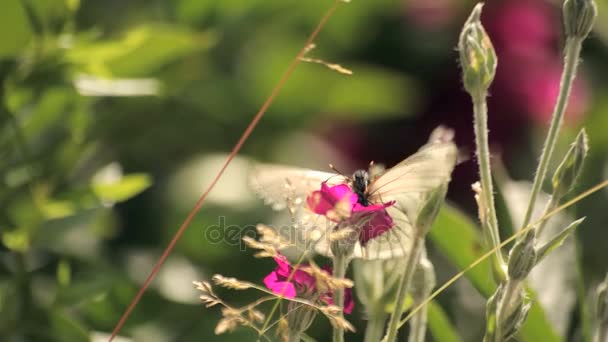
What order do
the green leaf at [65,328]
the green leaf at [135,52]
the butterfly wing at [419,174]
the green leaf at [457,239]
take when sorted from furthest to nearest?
the green leaf at [135,52] < the green leaf at [65,328] < the green leaf at [457,239] < the butterfly wing at [419,174]

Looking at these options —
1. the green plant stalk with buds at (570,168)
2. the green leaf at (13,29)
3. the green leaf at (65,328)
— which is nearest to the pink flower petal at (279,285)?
the green plant stalk with buds at (570,168)

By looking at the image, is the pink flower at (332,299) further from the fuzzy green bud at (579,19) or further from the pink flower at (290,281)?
the fuzzy green bud at (579,19)

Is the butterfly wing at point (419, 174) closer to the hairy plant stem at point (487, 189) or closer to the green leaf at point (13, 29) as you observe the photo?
the hairy plant stem at point (487, 189)

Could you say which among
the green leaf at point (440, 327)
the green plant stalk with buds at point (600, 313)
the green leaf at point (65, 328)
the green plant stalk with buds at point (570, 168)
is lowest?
the green leaf at point (65, 328)

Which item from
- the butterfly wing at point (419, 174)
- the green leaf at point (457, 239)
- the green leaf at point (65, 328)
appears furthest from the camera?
the green leaf at point (65, 328)

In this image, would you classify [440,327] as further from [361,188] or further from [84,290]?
[84,290]

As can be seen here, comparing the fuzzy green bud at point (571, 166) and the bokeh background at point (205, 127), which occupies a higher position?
the fuzzy green bud at point (571, 166)

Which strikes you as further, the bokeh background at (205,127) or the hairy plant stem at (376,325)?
the bokeh background at (205,127)
